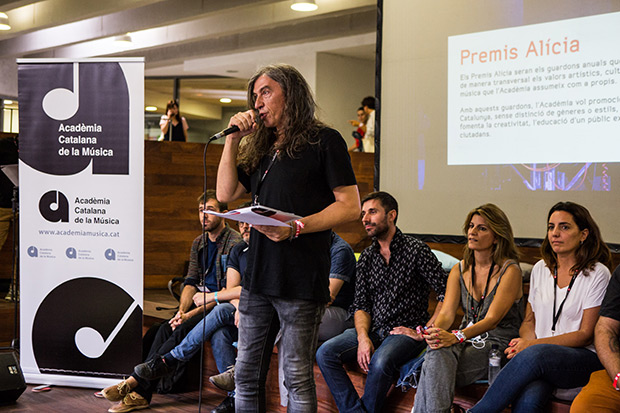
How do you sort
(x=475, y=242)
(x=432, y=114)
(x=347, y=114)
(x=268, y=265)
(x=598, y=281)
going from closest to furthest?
(x=268, y=265) < (x=598, y=281) < (x=475, y=242) < (x=432, y=114) < (x=347, y=114)

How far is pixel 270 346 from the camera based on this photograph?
6.94 ft

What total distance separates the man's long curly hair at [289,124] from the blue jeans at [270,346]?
0.45 meters

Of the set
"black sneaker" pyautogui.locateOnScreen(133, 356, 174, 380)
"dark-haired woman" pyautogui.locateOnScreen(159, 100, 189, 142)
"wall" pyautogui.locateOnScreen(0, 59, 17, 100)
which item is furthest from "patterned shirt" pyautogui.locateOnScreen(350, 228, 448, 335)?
"wall" pyautogui.locateOnScreen(0, 59, 17, 100)

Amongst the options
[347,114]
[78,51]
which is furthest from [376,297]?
[78,51]

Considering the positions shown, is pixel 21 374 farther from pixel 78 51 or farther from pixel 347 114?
pixel 78 51

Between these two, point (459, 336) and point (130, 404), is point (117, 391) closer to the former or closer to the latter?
point (130, 404)

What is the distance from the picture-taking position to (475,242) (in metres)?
3.28

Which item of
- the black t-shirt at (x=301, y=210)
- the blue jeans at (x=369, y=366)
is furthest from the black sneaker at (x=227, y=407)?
the black t-shirt at (x=301, y=210)

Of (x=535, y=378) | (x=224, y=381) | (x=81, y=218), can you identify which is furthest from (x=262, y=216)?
(x=81, y=218)

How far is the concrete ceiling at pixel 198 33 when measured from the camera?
27.7 ft

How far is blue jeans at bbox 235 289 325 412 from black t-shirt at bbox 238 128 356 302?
0.04 metres

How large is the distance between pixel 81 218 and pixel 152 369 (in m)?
0.98

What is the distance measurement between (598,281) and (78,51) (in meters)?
11.2

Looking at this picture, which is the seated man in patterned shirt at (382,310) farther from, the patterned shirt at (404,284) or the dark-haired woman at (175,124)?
the dark-haired woman at (175,124)
